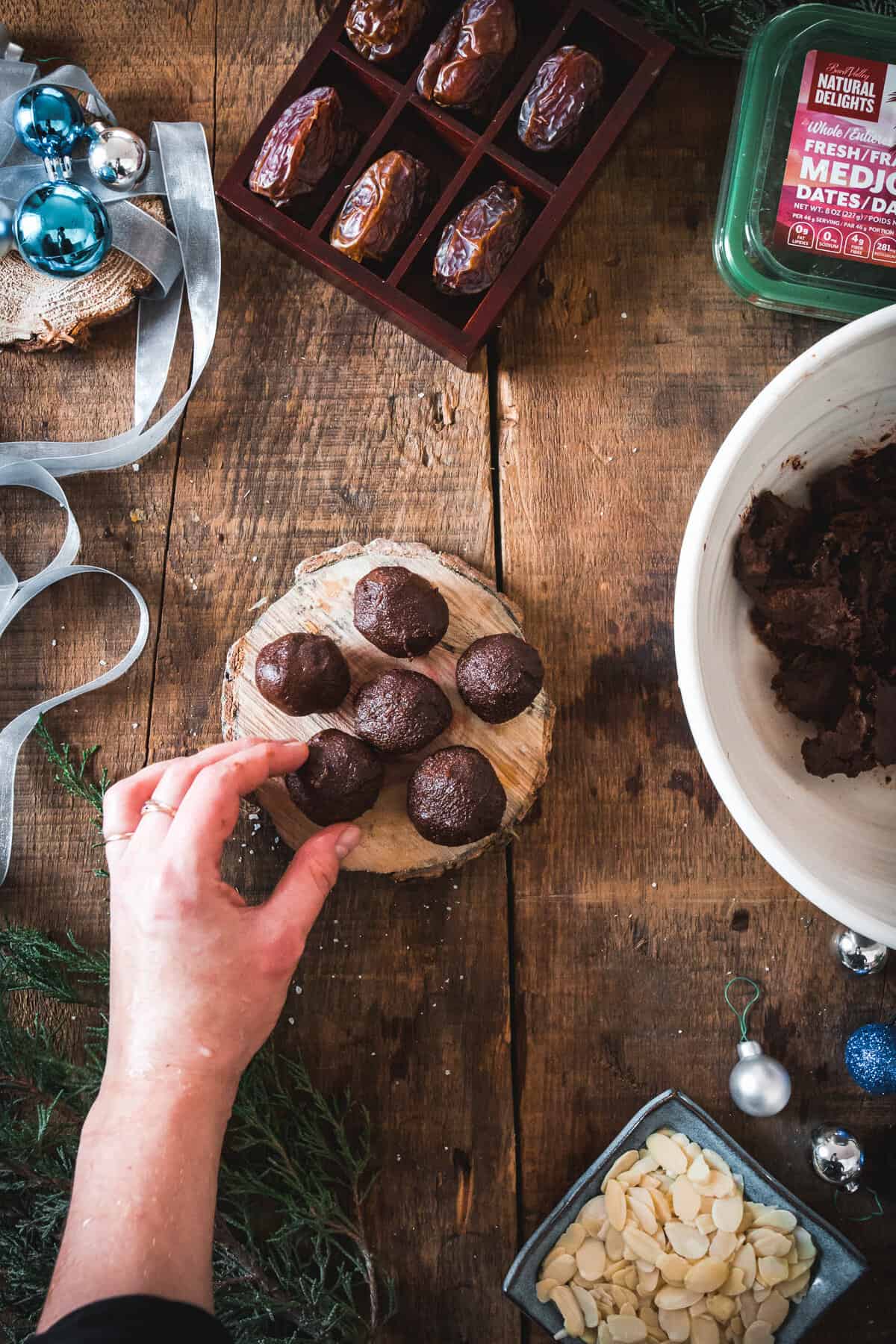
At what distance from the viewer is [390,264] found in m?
1.85

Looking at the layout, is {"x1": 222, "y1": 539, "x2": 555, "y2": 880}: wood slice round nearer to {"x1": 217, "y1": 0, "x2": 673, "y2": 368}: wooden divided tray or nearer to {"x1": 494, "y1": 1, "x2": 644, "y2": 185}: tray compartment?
{"x1": 217, "y1": 0, "x2": 673, "y2": 368}: wooden divided tray

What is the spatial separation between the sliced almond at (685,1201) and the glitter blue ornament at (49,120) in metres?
2.23

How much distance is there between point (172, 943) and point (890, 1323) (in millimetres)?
1563

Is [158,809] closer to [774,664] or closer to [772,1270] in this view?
[774,664]

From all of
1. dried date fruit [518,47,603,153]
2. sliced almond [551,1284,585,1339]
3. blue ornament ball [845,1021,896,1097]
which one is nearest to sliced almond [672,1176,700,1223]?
sliced almond [551,1284,585,1339]

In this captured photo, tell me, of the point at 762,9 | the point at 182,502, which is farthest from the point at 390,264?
the point at 762,9

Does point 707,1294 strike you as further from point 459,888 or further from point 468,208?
point 468,208

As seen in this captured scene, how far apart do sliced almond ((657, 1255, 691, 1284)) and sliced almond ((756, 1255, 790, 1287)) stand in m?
0.13

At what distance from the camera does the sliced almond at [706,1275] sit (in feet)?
5.40

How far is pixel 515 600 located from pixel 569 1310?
4.17ft

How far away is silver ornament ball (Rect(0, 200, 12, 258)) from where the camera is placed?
1845 mm

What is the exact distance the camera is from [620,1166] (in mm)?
1704

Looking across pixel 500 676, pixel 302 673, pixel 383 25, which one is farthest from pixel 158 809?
pixel 383 25

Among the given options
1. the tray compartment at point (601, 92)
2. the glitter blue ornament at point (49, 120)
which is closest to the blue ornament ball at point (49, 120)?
the glitter blue ornament at point (49, 120)
